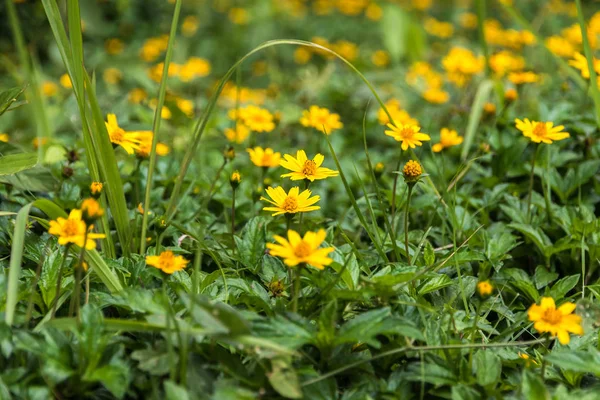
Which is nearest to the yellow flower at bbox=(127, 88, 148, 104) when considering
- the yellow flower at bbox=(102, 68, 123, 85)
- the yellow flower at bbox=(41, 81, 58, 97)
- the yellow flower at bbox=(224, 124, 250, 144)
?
the yellow flower at bbox=(102, 68, 123, 85)

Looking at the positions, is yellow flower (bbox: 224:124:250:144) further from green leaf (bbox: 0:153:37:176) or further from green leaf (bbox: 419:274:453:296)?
green leaf (bbox: 419:274:453:296)

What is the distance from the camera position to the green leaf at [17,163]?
134cm

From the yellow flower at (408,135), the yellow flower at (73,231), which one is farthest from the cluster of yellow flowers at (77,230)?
the yellow flower at (408,135)

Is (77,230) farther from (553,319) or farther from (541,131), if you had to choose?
(541,131)

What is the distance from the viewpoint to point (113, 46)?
3.68m

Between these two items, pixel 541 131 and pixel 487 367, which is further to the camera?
pixel 541 131

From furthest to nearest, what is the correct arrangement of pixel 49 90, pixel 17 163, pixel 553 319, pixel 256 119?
pixel 49 90, pixel 256 119, pixel 17 163, pixel 553 319

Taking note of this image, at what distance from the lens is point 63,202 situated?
155 cm

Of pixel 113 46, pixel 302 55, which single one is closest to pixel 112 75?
pixel 113 46

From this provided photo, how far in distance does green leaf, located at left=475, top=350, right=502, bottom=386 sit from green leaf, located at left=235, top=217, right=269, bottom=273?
49 centimetres

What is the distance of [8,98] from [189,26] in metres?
2.85

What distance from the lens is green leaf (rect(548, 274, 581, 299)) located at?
1.31 m

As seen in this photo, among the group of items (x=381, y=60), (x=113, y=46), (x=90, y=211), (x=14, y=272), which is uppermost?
(x=90, y=211)

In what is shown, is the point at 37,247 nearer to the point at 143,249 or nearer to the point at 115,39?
the point at 143,249
